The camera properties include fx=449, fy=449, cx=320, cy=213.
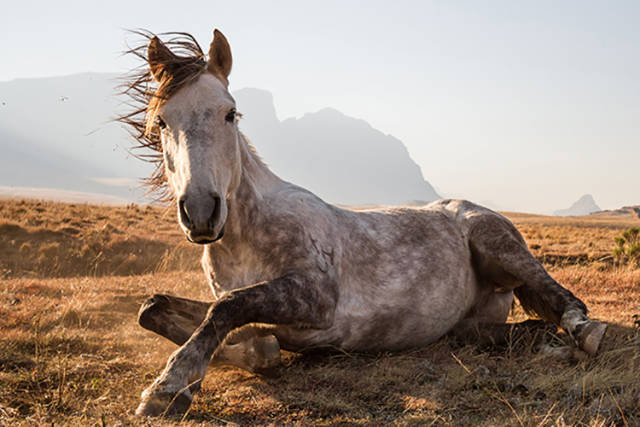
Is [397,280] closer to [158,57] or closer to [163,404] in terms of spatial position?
[163,404]

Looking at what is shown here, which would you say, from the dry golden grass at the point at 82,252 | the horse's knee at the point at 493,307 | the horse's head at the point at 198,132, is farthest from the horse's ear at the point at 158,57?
the dry golden grass at the point at 82,252

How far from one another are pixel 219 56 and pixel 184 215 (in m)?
1.65

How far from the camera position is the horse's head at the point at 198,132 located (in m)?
2.74

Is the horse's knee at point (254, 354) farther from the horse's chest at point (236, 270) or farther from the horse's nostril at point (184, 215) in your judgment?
the horse's nostril at point (184, 215)

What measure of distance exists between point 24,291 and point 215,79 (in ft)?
17.0

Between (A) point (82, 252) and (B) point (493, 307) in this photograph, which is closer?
(B) point (493, 307)

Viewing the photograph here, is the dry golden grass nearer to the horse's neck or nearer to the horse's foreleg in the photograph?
the horse's neck

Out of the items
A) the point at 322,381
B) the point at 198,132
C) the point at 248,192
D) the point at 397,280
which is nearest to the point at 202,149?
the point at 198,132

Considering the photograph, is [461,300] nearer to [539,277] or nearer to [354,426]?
[539,277]

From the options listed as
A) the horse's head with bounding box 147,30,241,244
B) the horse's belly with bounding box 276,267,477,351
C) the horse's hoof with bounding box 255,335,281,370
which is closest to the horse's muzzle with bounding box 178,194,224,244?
the horse's head with bounding box 147,30,241,244

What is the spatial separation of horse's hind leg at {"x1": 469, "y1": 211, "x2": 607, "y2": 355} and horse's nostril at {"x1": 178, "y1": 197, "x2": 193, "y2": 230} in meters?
3.29

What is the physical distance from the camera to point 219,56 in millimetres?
3730

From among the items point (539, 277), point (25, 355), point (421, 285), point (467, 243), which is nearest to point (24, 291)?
point (25, 355)

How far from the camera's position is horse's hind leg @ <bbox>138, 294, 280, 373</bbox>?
328cm
